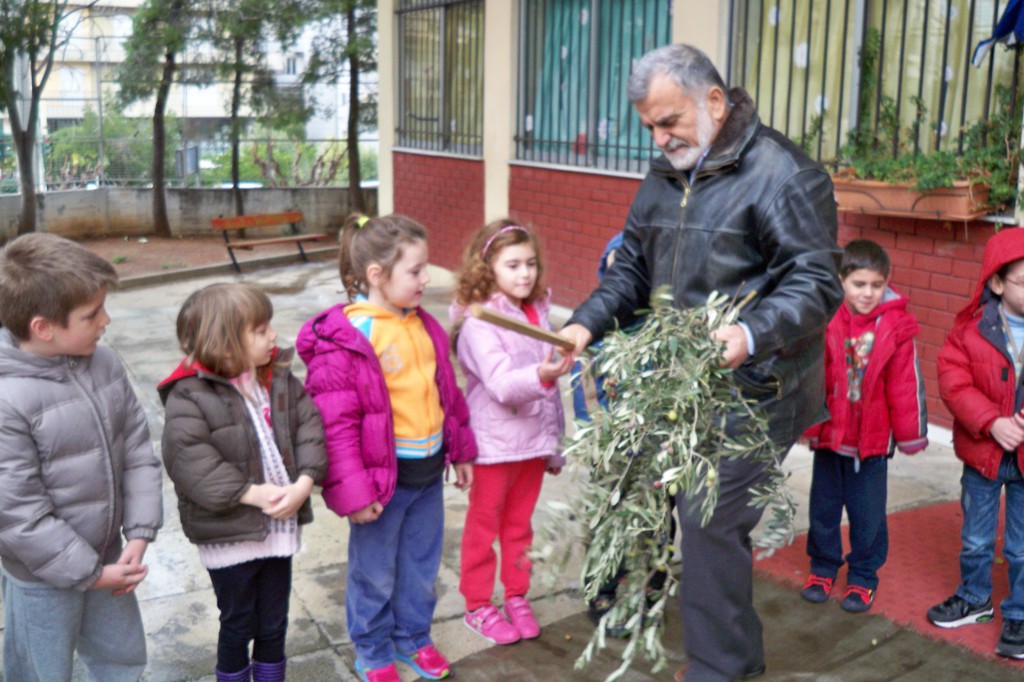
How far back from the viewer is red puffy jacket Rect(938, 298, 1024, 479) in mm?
3732

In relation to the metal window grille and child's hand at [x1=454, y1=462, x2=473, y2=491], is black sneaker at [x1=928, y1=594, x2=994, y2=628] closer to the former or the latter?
child's hand at [x1=454, y1=462, x2=473, y2=491]

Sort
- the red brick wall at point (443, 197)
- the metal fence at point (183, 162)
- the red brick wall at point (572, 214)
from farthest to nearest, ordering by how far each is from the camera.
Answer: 1. the metal fence at point (183, 162)
2. the red brick wall at point (443, 197)
3. the red brick wall at point (572, 214)

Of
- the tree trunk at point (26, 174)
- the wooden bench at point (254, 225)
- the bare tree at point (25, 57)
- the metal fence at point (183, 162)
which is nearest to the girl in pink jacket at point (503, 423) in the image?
the wooden bench at point (254, 225)

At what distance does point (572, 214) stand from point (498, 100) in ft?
5.28

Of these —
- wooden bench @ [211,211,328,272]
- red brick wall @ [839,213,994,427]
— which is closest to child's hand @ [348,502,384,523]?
red brick wall @ [839,213,994,427]

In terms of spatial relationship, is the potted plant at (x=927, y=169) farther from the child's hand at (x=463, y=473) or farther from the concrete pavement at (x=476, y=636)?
the child's hand at (x=463, y=473)

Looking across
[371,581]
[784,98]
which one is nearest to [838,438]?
[371,581]

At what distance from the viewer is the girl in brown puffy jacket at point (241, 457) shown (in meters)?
3.00

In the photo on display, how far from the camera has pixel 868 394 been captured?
12.9 ft

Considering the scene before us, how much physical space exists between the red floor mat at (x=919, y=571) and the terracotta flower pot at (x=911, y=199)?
5.06 feet

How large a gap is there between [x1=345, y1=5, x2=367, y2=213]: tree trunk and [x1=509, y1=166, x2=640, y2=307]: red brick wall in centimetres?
709

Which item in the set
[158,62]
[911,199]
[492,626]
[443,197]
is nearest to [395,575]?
[492,626]

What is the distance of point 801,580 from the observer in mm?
4309

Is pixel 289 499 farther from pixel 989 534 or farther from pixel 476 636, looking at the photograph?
A: pixel 989 534
